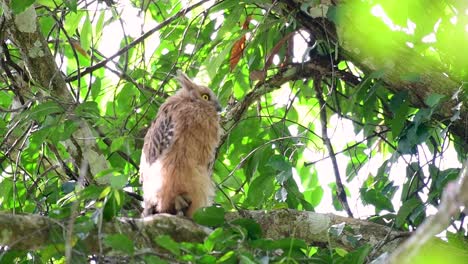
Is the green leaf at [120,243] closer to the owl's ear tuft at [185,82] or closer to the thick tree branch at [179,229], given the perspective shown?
the thick tree branch at [179,229]

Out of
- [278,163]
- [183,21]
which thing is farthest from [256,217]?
[183,21]

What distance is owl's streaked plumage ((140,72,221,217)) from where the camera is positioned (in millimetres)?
4902

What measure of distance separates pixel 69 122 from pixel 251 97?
4.45 ft

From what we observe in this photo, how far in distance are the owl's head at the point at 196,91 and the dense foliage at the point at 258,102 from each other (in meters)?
0.06

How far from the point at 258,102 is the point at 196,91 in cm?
45

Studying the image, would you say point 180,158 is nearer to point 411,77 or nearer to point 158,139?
point 158,139

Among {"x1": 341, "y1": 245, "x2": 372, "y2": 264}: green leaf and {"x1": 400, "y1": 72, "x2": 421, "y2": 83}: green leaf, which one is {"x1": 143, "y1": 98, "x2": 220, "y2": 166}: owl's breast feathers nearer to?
{"x1": 400, "y1": 72, "x2": 421, "y2": 83}: green leaf

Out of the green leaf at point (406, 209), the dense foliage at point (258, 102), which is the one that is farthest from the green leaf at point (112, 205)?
the green leaf at point (406, 209)

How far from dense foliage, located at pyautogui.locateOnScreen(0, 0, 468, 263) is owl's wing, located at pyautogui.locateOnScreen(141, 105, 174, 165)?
138 mm

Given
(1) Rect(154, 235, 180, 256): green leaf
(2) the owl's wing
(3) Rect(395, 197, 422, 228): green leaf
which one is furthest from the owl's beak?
(1) Rect(154, 235, 180, 256): green leaf

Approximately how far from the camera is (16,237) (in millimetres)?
3291

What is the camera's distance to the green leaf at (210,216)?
3652 millimetres

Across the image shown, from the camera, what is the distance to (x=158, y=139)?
200 inches

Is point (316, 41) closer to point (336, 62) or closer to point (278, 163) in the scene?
point (336, 62)
